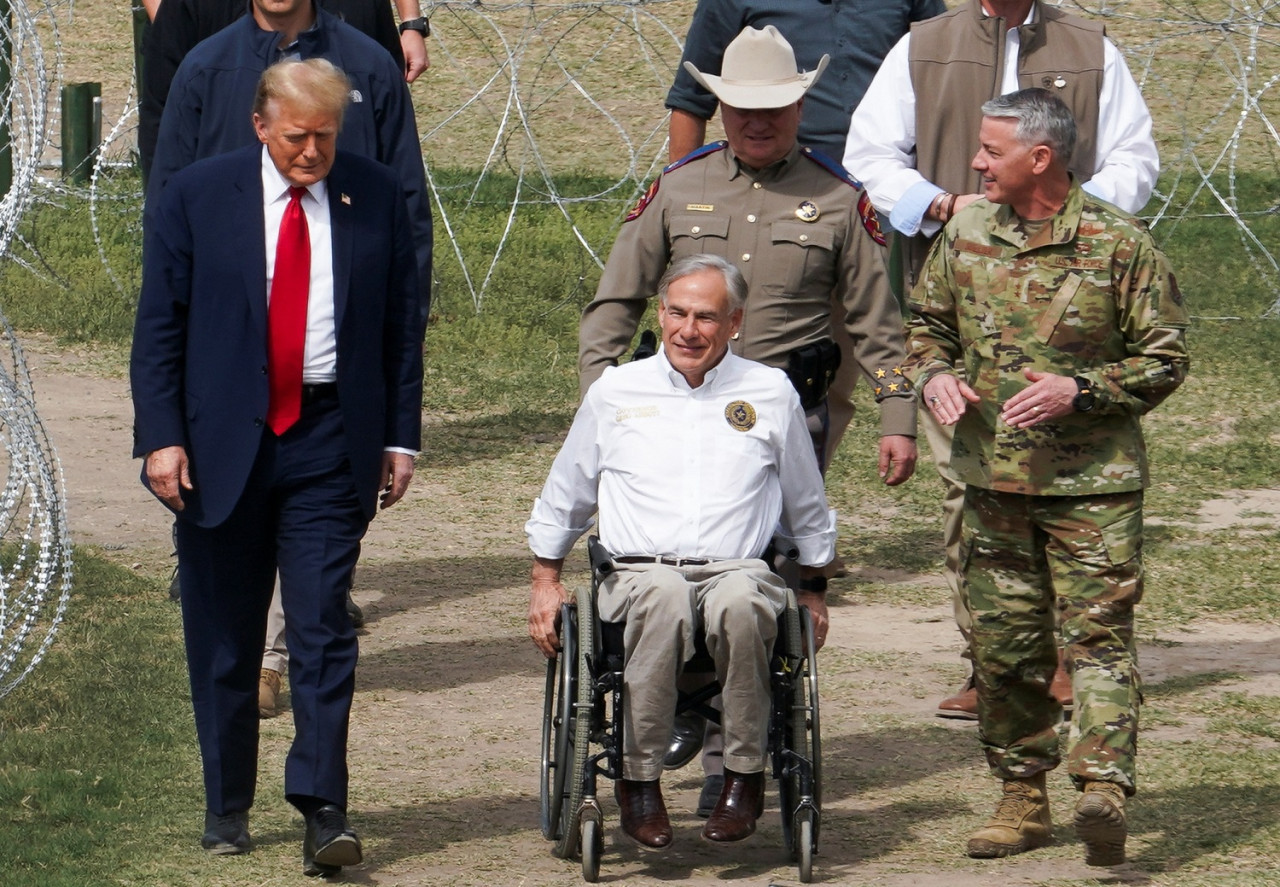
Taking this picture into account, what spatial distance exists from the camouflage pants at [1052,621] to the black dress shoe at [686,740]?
2.45 ft

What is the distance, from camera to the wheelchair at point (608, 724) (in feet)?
16.8

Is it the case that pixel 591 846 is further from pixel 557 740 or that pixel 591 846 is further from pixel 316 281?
pixel 316 281

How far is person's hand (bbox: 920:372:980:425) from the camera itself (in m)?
5.22

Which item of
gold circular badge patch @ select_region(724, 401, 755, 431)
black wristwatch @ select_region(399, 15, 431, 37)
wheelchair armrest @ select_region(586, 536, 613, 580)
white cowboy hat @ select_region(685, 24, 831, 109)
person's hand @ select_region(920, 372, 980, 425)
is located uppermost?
black wristwatch @ select_region(399, 15, 431, 37)

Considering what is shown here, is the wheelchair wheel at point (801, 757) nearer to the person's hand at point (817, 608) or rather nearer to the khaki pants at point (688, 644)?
the khaki pants at point (688, 644)

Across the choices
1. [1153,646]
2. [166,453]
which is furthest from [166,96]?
[1153,646]

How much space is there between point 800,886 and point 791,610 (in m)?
0.64

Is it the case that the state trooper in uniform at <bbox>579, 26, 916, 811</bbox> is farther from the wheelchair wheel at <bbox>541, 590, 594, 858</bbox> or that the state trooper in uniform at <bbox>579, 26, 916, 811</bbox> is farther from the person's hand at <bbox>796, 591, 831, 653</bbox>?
the wheelchair wheel at <bbox>541, 590, 594, 858</bbox>

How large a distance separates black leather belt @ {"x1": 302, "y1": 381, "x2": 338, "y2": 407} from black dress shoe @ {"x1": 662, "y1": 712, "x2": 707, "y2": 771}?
1.27 metres

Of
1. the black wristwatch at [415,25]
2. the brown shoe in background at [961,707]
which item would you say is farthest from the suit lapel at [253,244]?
the black wristwatch at [415,25]

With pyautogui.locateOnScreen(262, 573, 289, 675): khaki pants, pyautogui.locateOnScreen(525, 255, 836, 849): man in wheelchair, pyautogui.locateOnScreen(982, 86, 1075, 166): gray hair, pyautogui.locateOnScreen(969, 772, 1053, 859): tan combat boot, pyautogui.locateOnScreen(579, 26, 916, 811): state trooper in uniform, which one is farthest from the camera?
pyautogui.locateOnScreen(262, 573, 289, 675): khaki pants

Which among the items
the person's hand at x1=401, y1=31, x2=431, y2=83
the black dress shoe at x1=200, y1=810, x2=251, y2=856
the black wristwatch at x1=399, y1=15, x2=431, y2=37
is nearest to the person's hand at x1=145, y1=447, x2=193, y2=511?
the black dress shoe at x1=200, y1=810, x2=251, y2=856

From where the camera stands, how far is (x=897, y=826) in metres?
5.71

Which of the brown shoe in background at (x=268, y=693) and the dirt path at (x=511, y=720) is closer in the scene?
the dirt path at (x=511, y=720)
